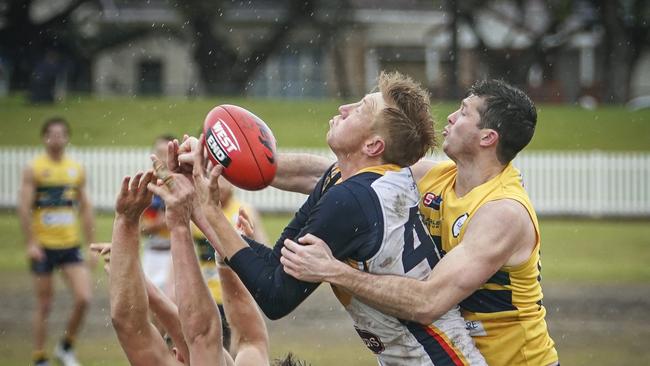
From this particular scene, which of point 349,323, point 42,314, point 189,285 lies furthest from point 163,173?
point 349,323

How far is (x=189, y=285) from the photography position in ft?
Result: 15.4

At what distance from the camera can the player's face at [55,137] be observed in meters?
11.0

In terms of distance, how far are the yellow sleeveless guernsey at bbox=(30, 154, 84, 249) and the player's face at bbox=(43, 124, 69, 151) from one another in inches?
6.2

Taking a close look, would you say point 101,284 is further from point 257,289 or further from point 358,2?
point 358,2

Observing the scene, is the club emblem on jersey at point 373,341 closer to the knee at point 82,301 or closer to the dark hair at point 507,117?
the dark hair at point 507,117

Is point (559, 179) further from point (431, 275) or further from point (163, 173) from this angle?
point (163, 173)

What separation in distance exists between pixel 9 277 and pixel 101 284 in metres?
1.47

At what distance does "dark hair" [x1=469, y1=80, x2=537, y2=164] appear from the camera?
16.0 feet

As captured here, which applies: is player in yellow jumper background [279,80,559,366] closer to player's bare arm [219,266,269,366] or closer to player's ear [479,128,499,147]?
player's ear [479,128,499,147]

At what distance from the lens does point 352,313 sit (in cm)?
477

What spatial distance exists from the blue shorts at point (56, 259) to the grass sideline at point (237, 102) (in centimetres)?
1578

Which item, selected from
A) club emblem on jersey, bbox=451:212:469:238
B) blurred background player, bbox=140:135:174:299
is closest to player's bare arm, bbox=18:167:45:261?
blurred background player, bbox=140:135:174:299

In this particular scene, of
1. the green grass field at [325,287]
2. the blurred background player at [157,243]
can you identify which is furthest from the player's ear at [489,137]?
the blurred background player at [157,243]

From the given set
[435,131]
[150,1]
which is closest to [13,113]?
[150,1]
